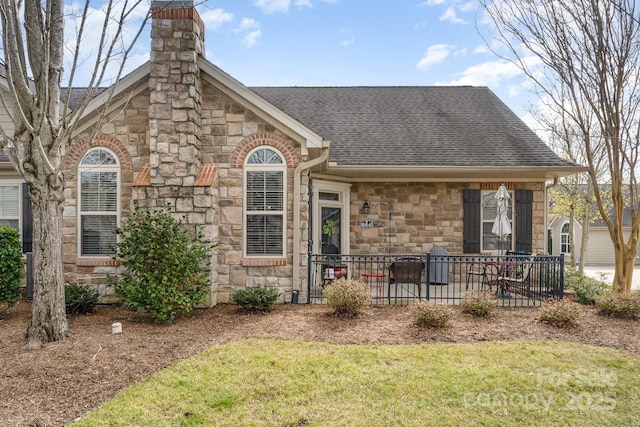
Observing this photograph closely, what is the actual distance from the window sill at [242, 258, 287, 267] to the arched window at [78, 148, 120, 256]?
8.89 feet

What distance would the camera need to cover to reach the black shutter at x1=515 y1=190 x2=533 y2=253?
988cm

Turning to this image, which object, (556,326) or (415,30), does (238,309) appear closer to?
(556,326)

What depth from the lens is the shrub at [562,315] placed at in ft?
20.1

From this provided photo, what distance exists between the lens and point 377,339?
5551 mm

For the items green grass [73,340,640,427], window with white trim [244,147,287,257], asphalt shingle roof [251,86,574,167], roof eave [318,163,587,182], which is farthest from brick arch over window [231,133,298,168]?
green grass [73,340,640,427]

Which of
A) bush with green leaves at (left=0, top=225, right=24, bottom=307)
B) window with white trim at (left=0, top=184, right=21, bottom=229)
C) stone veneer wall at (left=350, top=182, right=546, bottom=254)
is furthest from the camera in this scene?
stone veneer wall at (left=350, top=182, right=546, bottom=254)

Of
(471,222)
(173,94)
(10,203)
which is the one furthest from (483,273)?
(10,203)

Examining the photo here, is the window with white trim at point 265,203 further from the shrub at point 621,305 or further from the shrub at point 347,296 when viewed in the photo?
the shrub at point 621,305

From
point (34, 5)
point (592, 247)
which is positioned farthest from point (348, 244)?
point (592, 247)

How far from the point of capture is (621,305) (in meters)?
6.63

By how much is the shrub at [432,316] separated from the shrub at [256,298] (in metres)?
2.59

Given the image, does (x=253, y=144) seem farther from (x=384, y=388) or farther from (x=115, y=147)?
(x=384, y=388)

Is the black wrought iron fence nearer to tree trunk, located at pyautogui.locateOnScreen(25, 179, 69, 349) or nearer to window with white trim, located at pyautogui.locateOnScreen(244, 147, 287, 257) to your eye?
window with white trim, located at pyautogui.locateOnScreen(244, 147, 287, 257)

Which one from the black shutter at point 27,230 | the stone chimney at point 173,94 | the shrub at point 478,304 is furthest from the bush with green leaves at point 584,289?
the black shutter at point 27,230
